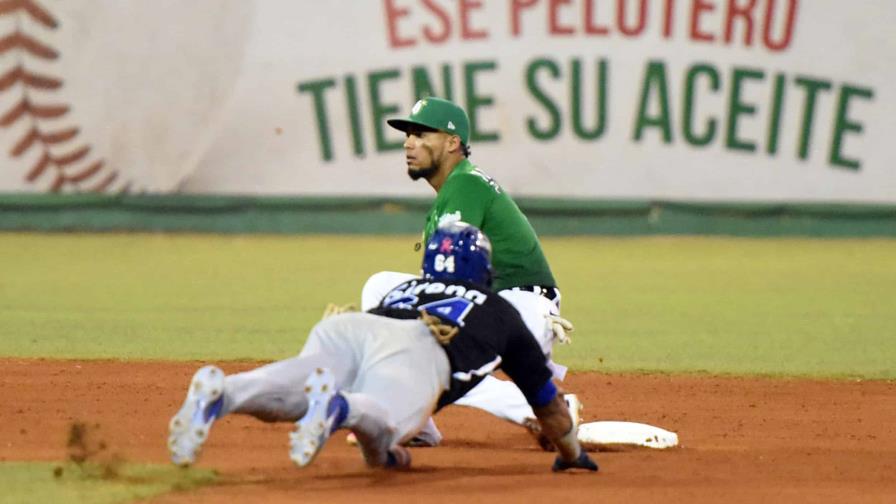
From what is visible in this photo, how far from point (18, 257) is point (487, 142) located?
5.66 metres

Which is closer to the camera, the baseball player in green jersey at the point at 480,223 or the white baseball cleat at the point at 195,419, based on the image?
the white baseball cleat at the point at 195,419

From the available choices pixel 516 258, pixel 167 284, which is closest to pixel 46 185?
pixel 167 284

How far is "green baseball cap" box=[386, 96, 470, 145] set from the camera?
6332 mm

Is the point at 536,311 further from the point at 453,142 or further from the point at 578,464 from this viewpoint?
the point at 578,464

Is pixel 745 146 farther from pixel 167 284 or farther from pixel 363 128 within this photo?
pixel 167 284

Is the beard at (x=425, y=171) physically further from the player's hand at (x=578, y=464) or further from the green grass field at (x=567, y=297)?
the green grass field at (x=567, y=297)

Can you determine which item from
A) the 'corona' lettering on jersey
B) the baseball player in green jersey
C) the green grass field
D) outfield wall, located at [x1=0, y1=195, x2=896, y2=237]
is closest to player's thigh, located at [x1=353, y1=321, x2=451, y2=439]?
the 'corona' lettering on jersey

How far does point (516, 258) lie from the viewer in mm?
6570

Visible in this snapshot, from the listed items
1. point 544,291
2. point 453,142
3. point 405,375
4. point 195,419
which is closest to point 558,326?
point 544,291

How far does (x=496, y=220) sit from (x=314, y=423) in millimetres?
1965

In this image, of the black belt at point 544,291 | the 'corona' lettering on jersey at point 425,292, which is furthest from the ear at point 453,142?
the 'corona' lettering on jersey at point 425,292

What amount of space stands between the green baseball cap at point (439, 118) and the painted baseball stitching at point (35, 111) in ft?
41.7

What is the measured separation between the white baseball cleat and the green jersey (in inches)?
63.9

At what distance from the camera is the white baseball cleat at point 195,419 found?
460 centimetres
